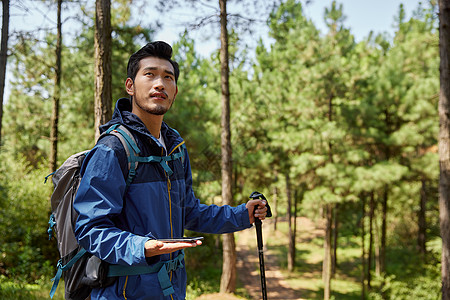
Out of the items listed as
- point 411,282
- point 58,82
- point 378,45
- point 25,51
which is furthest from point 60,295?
point 378,45

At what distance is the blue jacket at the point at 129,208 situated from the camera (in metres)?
1.40

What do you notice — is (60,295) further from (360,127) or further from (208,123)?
(360,127)

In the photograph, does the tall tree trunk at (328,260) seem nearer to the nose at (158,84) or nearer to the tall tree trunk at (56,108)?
the tall tree trunk at (56,108)

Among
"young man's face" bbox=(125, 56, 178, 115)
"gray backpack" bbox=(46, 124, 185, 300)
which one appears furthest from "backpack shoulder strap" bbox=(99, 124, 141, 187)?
→ "young man's face" bbox=(125, 56, 178, 115)

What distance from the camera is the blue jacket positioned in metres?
1.40

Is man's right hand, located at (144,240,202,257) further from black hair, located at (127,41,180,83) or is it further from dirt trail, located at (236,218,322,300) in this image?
dirt trail, located at (236,218,322,300)

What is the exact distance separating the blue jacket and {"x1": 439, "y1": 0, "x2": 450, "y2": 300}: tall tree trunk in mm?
6255

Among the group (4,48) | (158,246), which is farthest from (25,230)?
(158,246)

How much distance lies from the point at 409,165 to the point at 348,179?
3.30 meters

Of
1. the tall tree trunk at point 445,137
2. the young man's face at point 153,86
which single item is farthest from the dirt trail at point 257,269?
the young man's face at point 153,86

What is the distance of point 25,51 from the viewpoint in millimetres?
7961

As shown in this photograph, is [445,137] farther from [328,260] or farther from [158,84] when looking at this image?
[328,260]

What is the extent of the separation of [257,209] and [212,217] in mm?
278

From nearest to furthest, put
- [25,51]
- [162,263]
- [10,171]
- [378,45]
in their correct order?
[162,263] → [25,51] → [10,171] → [378,45]
